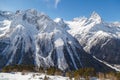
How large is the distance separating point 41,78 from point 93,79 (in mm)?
32412

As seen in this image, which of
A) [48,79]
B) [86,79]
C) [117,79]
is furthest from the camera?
[117,79]

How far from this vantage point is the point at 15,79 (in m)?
170

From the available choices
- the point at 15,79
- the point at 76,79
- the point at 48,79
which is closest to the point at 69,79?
the point at 76,79

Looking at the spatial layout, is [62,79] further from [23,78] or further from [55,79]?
[23,78]

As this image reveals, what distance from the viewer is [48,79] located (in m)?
169

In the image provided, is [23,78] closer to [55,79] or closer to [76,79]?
[55,79]

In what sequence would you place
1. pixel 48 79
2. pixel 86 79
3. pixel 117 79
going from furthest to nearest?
pixel 117 79
pixel 86 79
pixel 48 79

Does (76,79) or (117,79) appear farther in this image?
(117,79)

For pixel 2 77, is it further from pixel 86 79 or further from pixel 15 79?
pixel 86 79

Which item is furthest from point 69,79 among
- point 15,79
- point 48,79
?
point 15,79

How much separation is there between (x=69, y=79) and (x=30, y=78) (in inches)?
887

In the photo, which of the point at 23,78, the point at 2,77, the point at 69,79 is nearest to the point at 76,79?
the point at 69,79

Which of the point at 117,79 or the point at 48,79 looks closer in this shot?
the point at 48,79

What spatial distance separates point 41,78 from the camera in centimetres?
17400
